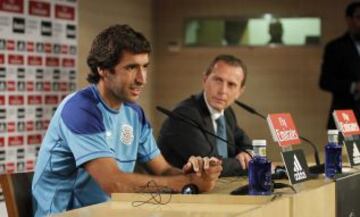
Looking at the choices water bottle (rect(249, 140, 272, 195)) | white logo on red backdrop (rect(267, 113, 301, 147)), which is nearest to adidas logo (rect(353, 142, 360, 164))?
white logo on red backdrop (rect(267, 113, 301, 147))

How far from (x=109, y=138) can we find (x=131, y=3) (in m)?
4.02

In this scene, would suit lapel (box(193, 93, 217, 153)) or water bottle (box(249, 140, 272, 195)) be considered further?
suit lapel (box(193, 93, 217, 153))

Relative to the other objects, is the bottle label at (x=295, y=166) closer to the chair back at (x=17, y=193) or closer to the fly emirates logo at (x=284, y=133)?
the fly emirates logo at (x=284, y=133)

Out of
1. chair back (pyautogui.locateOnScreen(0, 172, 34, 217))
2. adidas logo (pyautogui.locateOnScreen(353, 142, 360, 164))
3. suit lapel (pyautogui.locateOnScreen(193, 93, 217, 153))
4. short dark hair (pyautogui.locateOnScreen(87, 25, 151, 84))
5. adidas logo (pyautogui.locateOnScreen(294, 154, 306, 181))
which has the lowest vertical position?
chair back (pyautogui.locateOnScreen(0, 172, 34, 217))

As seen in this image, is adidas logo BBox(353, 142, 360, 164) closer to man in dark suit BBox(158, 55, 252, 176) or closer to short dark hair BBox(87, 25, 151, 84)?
man in dark suit BBox(158, 55, 252, 176)

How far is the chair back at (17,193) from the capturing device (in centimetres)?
261

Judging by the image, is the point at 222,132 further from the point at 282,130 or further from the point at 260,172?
the point at 260,172

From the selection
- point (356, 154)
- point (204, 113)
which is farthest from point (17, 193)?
point (356, 154)

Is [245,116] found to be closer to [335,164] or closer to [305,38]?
[305,38]

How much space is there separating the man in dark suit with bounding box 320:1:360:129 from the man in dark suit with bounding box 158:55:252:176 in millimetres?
1484

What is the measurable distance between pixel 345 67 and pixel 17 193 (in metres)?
3.26

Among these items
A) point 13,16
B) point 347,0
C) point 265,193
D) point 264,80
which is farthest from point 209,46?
point 265,193

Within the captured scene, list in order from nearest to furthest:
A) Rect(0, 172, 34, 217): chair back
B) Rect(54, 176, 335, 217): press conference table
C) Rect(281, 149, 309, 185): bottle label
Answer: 1. Rect(54, 176, 335, 217): press conference table
2. Rect(281, 149, 309, 185): bottle label
3. Rect(0, 172, 34, 217): chair back

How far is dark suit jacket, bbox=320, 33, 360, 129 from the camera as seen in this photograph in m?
5.33
